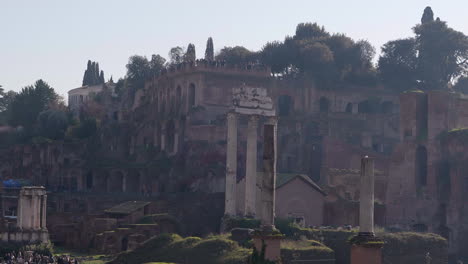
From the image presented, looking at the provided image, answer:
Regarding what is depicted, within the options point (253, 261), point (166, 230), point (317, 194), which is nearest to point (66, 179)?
point (166, 230)

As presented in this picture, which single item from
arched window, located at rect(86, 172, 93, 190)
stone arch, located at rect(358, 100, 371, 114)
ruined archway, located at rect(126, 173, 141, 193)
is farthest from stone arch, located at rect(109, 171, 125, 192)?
stone arch, located at rect(358, 100, 371, 114)

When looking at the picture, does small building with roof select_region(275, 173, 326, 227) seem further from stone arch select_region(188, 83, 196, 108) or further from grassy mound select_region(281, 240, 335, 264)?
stone arch select_region(188, 83, 196, 108)

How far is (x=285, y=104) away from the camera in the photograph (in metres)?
65.9

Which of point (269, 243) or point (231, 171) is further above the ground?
point (231, 171)

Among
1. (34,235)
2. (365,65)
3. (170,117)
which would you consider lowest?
(34,235)

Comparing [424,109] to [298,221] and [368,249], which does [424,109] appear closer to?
[298,221]

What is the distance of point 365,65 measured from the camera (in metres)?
71.1

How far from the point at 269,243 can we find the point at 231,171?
693 inches

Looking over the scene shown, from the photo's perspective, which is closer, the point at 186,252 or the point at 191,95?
the point at 186,252

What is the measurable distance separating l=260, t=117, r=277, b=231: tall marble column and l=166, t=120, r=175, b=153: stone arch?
103 ft

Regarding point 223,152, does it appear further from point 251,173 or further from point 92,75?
point 92,75

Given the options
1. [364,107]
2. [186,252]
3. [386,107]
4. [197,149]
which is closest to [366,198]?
[186,252]

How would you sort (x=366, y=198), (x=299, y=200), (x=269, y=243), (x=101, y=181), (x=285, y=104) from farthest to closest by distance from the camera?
(x=101, y=181) < (x=285, y=104) < (x=299, y=200) < (x=269, y=243) < (x=366, y=198)

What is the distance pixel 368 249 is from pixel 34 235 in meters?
22.2
